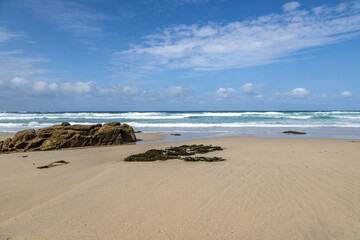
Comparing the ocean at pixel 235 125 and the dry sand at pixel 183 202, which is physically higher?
the ocean at pixel 235 125

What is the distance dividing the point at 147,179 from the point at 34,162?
165 inches

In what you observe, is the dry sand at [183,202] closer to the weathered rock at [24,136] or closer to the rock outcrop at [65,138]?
the rock outcrop at [65,138]

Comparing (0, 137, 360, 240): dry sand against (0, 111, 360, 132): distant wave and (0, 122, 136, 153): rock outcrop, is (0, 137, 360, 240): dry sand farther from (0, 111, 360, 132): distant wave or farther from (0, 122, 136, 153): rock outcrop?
(0, 111, 360, 132): distant wave

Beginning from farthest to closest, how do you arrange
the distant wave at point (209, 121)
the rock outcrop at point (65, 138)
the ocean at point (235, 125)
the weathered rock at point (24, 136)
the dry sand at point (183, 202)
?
the distant wave at point (209, 121)
the ocean at point (235, 125)
the weathered rock at point (24, 136)
the rock outcrop at point (65, 138)
the dry sand at point (183, 202)

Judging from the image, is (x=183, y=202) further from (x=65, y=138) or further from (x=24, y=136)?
(x=24, y=136)

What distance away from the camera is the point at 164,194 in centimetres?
362

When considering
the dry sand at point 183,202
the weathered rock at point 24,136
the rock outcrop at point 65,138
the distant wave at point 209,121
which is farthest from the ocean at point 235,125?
the dry sand at point 183,202

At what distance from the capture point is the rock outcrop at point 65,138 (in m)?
9.22

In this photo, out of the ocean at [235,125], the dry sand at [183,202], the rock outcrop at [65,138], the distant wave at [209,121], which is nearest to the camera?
the dry sand at [183,202]

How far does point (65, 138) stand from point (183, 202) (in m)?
8.23

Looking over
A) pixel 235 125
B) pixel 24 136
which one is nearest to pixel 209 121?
pixel 235 125

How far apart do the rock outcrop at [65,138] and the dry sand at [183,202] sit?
4.17m

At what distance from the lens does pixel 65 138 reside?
387 inches

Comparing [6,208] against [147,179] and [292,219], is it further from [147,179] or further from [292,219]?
[292,219]
